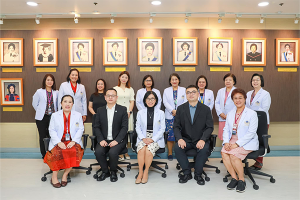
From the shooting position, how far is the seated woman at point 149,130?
11.5 ft

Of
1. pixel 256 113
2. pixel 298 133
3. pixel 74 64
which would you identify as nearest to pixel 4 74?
pixel 74 64

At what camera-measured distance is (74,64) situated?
518 centimetres

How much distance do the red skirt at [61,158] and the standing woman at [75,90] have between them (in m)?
1.48

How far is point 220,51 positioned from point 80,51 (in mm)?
3262

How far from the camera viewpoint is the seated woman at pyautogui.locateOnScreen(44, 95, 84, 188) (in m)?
3.31

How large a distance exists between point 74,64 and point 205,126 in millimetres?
3320

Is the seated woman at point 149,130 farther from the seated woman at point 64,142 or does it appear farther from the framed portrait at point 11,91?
the framed portrait at point 11,91

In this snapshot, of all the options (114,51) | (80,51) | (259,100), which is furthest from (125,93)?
(259,100)

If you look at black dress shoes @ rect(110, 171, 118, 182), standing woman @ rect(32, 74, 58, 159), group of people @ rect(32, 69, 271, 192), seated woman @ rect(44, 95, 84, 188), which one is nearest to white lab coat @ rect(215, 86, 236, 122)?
group of people @ rect(32, 69, 271, 192)

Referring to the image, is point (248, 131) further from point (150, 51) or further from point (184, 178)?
point (150, 51)

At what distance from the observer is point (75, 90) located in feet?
15.7

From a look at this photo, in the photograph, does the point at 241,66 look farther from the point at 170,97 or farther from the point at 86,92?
the point at 86,92

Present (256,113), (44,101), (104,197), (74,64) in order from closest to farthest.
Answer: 1. (104,197)
2. (256,113)
3. (44,101)
4. (74,64)

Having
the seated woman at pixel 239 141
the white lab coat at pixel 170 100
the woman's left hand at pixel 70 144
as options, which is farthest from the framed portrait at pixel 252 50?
the woman's left hand at pixel 70 144
